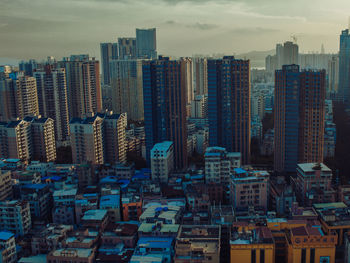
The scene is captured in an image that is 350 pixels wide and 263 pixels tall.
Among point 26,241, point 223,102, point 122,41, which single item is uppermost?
point 122,41

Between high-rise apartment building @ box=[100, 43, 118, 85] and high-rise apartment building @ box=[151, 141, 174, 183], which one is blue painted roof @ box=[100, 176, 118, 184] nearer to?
high-rise apartment building @ box=[151, 141, 174, 183]

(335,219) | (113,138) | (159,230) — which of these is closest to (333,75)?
(113,138)

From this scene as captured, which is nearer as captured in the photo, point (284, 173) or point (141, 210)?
point (141, 210)

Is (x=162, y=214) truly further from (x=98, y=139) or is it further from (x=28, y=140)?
(x=28, y=140)

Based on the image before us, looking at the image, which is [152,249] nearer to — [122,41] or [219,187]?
[219,187]

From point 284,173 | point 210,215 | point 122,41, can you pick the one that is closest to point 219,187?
point 210,215
